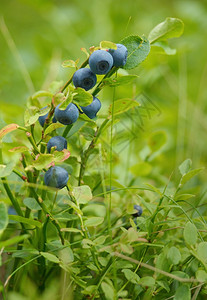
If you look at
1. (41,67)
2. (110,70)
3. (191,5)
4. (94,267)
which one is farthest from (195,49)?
(94,267)

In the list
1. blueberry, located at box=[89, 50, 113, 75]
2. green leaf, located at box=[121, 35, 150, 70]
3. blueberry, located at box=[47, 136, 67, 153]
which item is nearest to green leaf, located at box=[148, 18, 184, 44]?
green leaf, located at box=[121, 35, 150, 70]

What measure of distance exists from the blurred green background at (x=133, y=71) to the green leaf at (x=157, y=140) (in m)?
0.17

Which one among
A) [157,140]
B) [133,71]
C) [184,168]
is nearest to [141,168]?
[157,140]

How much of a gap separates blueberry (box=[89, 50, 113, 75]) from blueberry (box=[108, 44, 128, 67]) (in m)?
0.03

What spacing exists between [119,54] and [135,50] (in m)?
0.06

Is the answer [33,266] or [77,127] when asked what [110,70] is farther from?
[33,266]

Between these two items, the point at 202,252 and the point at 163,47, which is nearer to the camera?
the point at 202,252

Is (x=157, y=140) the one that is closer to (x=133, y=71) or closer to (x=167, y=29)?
(x=167, y=29)

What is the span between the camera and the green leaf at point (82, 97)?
2.45 feet

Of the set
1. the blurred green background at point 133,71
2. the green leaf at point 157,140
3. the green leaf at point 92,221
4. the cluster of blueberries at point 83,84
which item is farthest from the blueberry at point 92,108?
the blurred green background at point 133,71

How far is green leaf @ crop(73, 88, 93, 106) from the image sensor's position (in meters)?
0.75

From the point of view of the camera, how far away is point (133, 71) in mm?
1954

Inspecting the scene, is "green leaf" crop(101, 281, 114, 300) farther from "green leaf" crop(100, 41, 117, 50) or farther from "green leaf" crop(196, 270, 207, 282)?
"green leaf" crop(100, 41, 117, 50)

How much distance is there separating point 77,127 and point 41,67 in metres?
1.60
